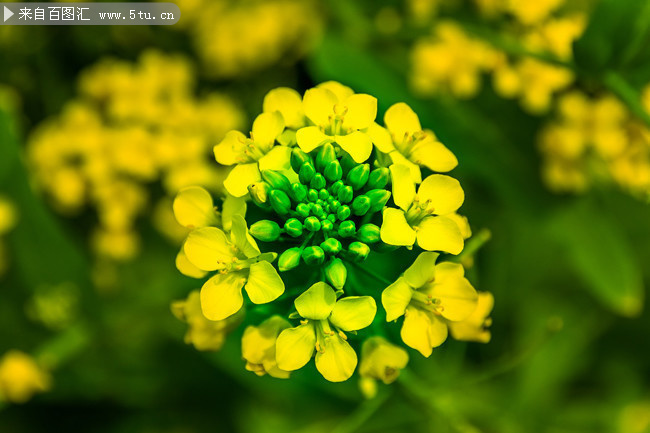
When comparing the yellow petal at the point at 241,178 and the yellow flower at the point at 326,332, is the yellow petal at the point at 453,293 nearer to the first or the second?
the yellow flower at the point at 326,332

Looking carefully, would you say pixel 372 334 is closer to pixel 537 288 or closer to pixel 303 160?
pixel 303 160

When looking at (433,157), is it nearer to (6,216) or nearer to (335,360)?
(335,360)

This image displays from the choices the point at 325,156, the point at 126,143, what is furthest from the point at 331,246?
the point at 126,143

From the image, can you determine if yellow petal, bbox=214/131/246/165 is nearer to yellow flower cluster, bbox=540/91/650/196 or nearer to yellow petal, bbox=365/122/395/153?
yellow petal, bbox=365/122/395/153

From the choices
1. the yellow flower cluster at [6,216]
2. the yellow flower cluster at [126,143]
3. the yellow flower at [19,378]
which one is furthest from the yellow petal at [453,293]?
the yellow flower cluster at [6,216]

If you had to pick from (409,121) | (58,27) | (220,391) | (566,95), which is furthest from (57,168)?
(566,95)

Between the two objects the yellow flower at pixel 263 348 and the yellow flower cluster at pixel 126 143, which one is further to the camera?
the yellow flower cluster at pixel 126 143
